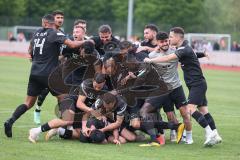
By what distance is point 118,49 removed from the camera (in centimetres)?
1348

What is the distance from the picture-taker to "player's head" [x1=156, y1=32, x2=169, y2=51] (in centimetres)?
1258

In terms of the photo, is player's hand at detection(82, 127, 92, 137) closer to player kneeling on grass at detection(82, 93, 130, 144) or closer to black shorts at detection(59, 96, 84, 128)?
player kneeling on grass at detection(82, 93, 130, 144)

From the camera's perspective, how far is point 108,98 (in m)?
12.4

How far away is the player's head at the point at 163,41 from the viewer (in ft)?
41.3

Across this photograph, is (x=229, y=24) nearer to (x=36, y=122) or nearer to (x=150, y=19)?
(x=150, y=19)

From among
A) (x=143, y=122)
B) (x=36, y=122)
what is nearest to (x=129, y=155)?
(x=143, y=122)

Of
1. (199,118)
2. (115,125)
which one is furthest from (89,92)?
(199,118)

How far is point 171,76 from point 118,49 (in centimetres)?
122

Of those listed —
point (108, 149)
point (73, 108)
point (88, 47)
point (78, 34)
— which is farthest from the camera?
point (78, 34)

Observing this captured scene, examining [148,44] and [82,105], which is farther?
[148,44]

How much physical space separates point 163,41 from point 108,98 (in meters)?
1.52

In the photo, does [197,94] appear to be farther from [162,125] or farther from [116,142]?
[116,142]

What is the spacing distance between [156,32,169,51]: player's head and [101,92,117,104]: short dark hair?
1323mm

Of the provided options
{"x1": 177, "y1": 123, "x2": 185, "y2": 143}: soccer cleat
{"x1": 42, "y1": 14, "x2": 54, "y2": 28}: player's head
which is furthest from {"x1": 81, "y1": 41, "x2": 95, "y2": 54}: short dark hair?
{"x1": 177, "y1": 123, "x2": 185, "y2": 143}: soccer cleat
